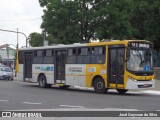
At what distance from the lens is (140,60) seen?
77.9ft

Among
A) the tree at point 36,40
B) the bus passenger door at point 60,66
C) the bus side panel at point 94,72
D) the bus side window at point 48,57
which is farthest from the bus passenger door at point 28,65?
the tree at point 36,40

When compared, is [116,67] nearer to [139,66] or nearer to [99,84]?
[139,66]

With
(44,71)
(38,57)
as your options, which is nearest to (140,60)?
(44,71)

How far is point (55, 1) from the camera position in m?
40.6

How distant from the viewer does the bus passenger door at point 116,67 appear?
77.3ft

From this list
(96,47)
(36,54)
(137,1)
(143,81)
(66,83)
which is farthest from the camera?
(137,1)

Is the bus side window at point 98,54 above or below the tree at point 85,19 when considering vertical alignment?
below

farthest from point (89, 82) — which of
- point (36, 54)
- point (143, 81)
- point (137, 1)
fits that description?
point (137, 1)

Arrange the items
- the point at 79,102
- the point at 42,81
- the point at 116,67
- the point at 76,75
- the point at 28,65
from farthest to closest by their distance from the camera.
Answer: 1. the point at 28,65
2. the point at 42,81
3. the point at 76,75
4. the point at 116,67
5. the point at 79,102

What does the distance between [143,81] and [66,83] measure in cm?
607

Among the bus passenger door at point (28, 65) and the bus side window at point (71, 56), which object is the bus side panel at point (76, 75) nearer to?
the bus side window at point (71, 56)

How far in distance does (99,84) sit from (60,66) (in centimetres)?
422

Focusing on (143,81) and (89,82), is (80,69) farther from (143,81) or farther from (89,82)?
(143,81)

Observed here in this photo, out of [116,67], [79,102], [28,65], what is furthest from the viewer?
[28,65]
